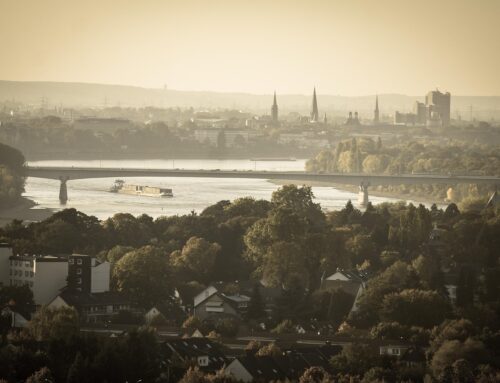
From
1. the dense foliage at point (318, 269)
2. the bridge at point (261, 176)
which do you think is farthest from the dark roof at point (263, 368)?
the bridge at point (261, 176)

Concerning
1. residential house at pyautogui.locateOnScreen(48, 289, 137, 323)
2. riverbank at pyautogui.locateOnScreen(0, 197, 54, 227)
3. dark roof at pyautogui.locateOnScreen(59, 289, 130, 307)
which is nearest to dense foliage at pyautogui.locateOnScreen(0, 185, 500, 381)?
dark roof at pyautogui.locateOnScreen(59, 289, 130, 307)

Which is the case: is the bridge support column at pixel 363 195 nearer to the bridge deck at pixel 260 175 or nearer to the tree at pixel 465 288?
the bridge deck at pixel 260 175

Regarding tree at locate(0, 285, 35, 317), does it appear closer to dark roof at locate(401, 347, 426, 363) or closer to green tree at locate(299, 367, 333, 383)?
dark roof at locate(401, 347, 426, 363)

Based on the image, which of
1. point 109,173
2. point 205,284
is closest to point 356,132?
point 109,173

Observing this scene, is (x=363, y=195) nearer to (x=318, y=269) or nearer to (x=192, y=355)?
(x=318, y=269)

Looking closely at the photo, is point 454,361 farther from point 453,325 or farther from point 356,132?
point 356,132

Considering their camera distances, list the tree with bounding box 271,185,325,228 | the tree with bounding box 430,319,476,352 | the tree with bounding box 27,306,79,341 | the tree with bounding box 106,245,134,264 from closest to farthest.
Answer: the tree with bounding box 27,306,79,341 < the tree with bounding box 430,319,476,352 < the tree with bounding box 106,245,134,264 < the tree with bounding box 271,185,325,228
